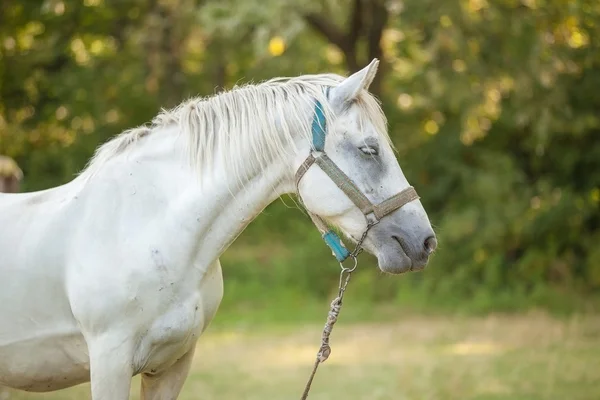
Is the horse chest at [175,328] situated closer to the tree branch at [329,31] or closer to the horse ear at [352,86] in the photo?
the horse ear at [352,86]

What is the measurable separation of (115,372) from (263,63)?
896 centimetres

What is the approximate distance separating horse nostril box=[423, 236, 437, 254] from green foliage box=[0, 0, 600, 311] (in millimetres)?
5212

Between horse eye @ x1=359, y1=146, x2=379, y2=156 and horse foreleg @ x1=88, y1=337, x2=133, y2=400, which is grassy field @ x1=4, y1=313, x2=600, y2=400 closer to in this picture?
horse foreleg @ x1=88, y1=337, x2=133, y2=400

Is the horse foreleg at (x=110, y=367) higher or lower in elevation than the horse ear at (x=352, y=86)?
lower

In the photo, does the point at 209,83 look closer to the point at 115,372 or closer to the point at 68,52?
the point at 68,52

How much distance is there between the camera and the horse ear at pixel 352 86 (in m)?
3.08

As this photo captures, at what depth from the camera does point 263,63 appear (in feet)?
38.1

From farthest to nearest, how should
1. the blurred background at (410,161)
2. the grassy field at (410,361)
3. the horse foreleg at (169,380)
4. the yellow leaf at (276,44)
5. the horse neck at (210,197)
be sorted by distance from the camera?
the yellow leaf at (276,44)
the blurred background at (410,161)
the grassy field at (410,361)
the horse foreleg at (169,380)
the horse neck at (210,197)

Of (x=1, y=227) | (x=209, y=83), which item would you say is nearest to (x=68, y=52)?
(x=209, y=83)

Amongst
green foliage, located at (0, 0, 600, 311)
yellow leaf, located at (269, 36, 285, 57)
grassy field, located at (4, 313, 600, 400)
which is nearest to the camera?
grassy field, located at (4, 313, 600, 400)

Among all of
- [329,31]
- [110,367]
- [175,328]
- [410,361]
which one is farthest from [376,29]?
[110,367]

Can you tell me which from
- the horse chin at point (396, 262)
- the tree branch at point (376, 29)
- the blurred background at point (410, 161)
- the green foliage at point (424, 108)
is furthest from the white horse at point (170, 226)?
the tree branch at point (376, 29)

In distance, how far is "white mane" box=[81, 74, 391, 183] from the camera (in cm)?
318

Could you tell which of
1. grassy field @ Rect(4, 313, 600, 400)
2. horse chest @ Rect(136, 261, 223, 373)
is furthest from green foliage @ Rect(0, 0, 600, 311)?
horse chest @ Rect(136, 261, 223, 373)
